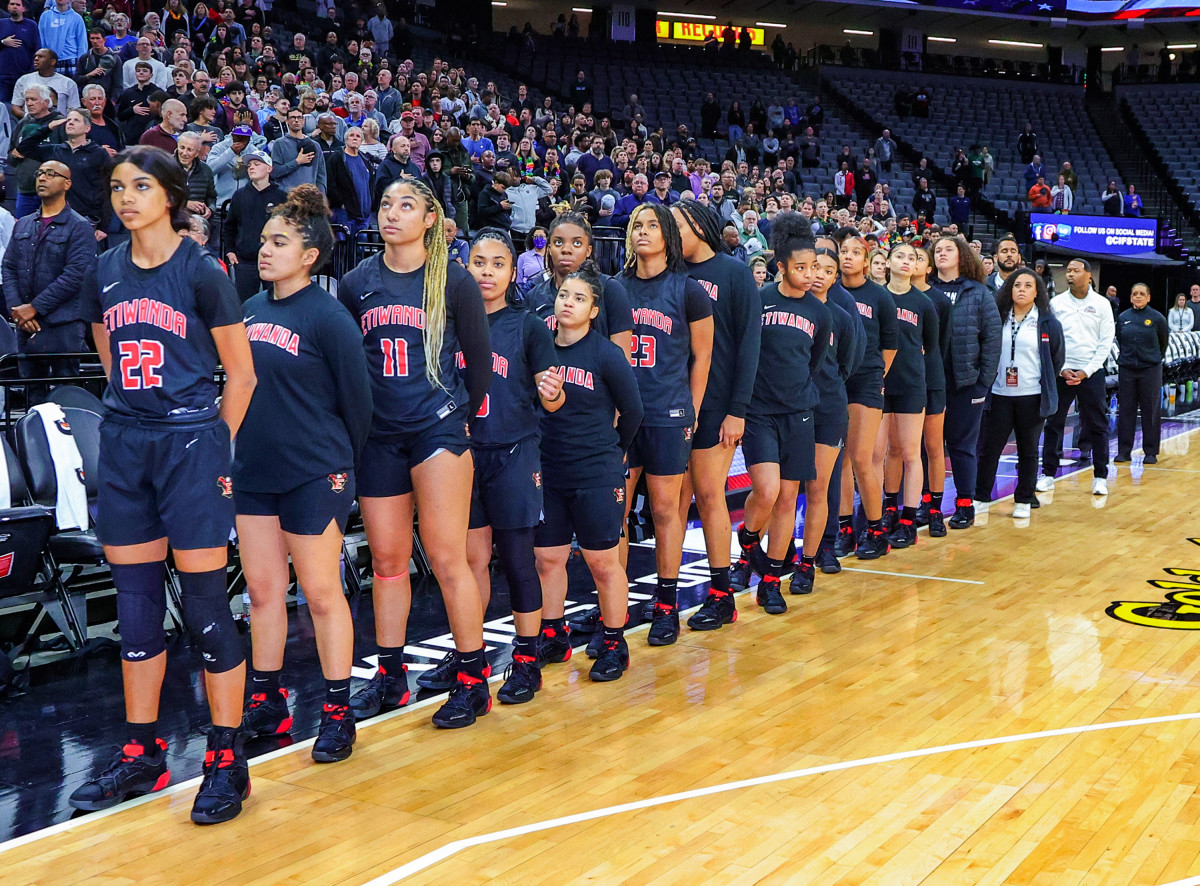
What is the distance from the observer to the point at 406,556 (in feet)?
13.9

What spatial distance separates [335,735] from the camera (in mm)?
3904

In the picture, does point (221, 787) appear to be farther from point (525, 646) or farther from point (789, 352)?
point (789, 352)

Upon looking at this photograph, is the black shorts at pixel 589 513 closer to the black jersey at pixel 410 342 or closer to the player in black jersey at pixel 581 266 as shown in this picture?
the player in black jersey at pixel 581 266

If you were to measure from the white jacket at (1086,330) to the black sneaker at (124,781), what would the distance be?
759cm

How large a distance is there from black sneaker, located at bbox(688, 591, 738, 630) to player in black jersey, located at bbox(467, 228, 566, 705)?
3.90 feet

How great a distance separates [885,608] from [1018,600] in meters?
0.73

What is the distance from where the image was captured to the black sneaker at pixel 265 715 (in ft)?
13.4

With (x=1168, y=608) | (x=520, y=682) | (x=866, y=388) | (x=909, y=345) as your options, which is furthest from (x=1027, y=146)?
(x=520, y=682)

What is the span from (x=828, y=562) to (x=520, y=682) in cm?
273

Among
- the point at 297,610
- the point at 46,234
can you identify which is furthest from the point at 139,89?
the point at 297,610

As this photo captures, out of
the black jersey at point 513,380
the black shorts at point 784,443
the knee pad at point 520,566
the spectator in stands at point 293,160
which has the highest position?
the spectator in stands at point 293,160

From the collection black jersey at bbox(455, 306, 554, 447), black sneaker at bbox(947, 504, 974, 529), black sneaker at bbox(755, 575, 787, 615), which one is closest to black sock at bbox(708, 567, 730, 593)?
black sneaker at bbox(755, 575, 787, 615)

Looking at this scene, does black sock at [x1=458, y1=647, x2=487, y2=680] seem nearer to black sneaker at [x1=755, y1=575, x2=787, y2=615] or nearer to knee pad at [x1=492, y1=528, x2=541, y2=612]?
knee pad at [x1=492, y1=528, x2=541, y2=612]

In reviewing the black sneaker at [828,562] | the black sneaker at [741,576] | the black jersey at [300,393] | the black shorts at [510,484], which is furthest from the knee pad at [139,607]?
the black sneaker at [828,562]
